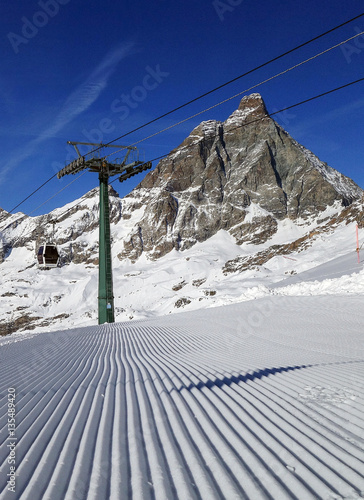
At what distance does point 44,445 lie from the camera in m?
3.44

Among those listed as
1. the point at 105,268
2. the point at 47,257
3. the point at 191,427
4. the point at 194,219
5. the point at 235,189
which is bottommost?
the point at 191,427

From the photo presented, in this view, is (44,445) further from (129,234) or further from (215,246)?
(129,234)

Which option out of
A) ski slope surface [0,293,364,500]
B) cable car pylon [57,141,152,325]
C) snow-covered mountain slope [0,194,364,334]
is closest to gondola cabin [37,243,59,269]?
cable car pylon [57,141,152,325]

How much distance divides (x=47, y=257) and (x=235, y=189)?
14448cm

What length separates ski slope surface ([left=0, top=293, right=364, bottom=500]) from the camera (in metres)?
2.71

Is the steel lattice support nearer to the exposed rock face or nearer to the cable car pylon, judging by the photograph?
the cable car pylon

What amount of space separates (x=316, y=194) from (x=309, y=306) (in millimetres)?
146382

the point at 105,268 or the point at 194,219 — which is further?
the point at 194,219

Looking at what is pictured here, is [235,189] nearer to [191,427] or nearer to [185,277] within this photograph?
[185,277]

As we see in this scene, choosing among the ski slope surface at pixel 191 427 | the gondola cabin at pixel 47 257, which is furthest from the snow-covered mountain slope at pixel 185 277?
the ski slope surface at pixel 191 427

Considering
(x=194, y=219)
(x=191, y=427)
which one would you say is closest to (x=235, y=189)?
(x=194, y=219)

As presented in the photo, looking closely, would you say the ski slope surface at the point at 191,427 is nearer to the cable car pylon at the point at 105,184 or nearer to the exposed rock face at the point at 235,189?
the cable car pylon at the point at 105,184

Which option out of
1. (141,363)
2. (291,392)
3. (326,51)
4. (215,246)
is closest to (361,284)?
(326,51)

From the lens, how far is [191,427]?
3.79 m
